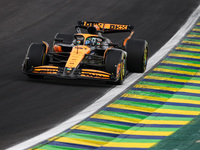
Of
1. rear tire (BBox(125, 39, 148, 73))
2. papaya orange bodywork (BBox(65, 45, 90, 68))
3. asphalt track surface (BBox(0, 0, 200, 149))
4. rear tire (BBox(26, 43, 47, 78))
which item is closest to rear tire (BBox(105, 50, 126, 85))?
asphalt track surface (BBox(0, 0, 200, 149))

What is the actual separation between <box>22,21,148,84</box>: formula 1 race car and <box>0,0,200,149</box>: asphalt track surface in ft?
1.55

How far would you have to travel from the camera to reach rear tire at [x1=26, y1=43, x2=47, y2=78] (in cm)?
1728

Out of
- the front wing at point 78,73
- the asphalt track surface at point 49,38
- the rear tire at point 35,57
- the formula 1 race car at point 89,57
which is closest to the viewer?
the asphalt track surface at point 49,38

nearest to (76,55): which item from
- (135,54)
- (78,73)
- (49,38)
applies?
(78,73)

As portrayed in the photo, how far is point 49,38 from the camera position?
930 inches

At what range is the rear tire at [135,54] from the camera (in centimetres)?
1828

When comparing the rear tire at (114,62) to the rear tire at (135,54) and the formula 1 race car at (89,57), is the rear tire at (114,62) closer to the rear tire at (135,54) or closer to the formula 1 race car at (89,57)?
the formula 1 race car at (89,57)

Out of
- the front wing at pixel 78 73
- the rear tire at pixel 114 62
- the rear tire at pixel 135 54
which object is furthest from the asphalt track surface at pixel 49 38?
the rear tire at pixel 135 54

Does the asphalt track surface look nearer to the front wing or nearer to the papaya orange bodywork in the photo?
the front wing

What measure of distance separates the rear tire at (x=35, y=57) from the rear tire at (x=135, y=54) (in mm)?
2791

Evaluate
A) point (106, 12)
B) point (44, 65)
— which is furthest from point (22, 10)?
point (44, 65)

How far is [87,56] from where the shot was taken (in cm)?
1747

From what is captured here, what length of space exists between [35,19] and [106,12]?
3.70 m

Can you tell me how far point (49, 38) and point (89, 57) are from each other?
642 cm
